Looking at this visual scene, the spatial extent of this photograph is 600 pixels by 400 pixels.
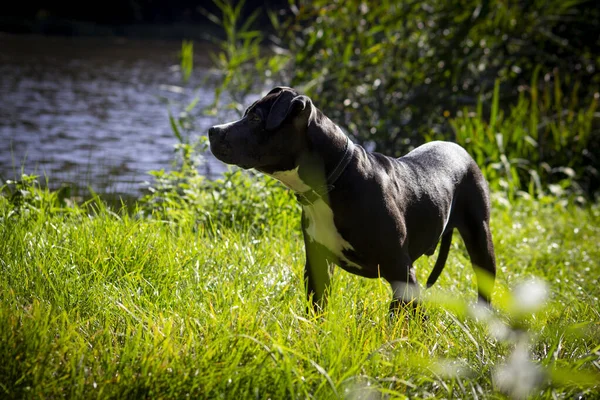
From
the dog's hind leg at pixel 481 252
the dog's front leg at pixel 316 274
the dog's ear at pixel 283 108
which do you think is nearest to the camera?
the dog's ear at pixel 283 108

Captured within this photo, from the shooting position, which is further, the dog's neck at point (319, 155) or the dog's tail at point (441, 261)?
the dog's tail at point (441, 261)

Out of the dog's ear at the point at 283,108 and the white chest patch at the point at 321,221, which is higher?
the dog's ear at the point at 283,108

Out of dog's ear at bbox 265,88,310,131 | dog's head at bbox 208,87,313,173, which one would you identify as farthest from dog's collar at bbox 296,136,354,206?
dog's ear at bbox 265,88,310,131

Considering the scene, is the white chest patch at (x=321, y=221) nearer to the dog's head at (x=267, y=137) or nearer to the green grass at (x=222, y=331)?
the dog's head at (x=267, y=137)

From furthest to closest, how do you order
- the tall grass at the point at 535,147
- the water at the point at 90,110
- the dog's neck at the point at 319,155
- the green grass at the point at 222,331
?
the water at the point at 90,110, the tall grass at the point at 535,147, the dog's neck at the point at 319,155, the green grass at the point at 222,331

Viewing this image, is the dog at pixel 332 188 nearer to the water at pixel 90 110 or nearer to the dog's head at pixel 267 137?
the dog's head at pixel 267 137

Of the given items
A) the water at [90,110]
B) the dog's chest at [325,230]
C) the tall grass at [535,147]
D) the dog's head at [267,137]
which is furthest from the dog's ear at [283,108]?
the tall grass at [535,147]

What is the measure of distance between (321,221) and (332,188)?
16 centimetres

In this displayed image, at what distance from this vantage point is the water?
7505 mm

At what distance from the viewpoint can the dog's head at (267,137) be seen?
288 cm

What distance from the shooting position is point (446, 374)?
2590 mm

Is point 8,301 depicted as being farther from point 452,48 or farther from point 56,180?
point 452,48

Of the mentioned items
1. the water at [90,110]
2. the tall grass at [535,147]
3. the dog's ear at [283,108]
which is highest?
the dog's ear at [283,108]

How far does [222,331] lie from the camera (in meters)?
2.59
